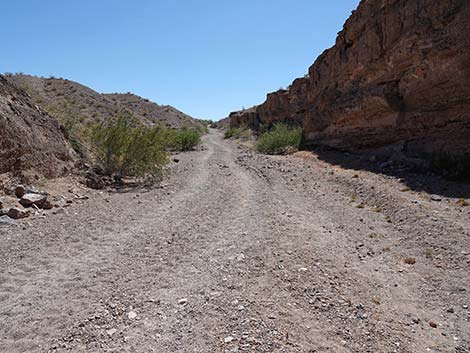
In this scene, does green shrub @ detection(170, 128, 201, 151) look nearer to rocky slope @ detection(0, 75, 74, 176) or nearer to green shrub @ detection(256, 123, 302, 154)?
green shrub @ detection(256, 123, 302, 154)

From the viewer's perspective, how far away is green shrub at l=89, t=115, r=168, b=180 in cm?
1224

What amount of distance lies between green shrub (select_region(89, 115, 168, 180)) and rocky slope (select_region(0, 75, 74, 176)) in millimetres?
1004

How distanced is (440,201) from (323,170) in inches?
A: 235

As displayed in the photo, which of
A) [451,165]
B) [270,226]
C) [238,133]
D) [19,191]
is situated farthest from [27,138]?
[238,133]

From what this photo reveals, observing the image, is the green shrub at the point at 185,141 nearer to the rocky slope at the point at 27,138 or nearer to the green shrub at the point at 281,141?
the green shrub at the point at 281,141

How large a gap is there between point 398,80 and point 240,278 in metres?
11.8

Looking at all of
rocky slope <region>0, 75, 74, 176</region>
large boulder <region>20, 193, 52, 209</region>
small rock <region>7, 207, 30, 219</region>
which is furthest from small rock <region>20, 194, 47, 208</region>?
rocky slope <region>0, 75, 74, 176</region>

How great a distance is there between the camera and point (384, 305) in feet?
13.2

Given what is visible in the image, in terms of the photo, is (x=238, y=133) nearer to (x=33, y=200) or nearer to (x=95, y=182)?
(x=95, y=182)

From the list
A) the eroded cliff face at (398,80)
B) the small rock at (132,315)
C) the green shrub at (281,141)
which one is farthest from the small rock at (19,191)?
the green shrub at (281,141)

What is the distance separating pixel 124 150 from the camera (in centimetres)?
1239

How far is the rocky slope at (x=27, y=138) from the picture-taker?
29.5 feet

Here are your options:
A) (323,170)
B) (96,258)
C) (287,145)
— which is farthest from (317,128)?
(96,258)

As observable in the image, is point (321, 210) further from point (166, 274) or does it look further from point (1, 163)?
point (1, 163)
